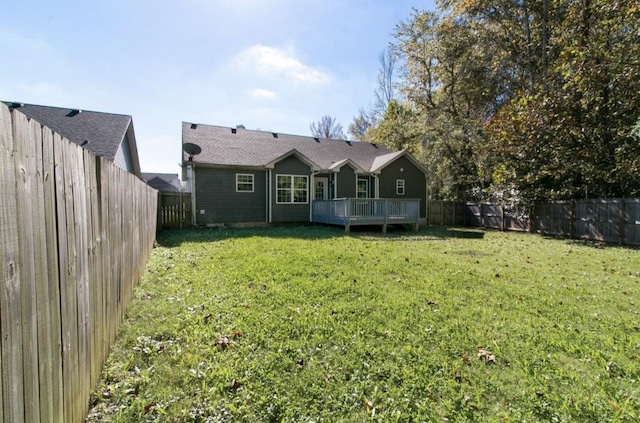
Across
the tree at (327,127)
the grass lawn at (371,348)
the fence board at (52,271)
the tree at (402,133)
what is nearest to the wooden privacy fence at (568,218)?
the tree at (402,133)

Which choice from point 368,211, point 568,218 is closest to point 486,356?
point 368,211

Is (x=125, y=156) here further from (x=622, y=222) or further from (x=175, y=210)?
(x=622, y=222)

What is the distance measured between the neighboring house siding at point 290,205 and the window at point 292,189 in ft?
0.50

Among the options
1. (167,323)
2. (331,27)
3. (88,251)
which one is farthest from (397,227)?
(88,251)

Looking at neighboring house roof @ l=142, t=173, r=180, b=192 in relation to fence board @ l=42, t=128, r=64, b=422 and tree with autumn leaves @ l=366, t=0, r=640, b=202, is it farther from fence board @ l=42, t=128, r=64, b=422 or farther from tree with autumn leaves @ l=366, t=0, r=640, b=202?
fence board @ l=42, t=128, r=64, b=422

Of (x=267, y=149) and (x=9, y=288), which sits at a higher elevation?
(x=267, y=149)

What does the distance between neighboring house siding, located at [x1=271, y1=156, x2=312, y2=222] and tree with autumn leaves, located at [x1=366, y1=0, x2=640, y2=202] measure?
951cm

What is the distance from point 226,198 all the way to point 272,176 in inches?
94.4

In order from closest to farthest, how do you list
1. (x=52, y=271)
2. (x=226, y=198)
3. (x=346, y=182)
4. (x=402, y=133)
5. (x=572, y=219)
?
(x=52, y=271) → (x=572, y=219) → (x=226, y=198) → (x=346, y=182) → (x=402, y=133)

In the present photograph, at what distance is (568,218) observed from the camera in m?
13.1

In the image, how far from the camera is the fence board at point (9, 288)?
1.05 metres

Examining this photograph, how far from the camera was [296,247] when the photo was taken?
8375 millimetres

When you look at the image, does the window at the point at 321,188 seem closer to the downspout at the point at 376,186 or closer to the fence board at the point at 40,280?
the downspout at the point at 376,186

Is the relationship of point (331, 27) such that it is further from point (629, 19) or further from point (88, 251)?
point (88, 251)
